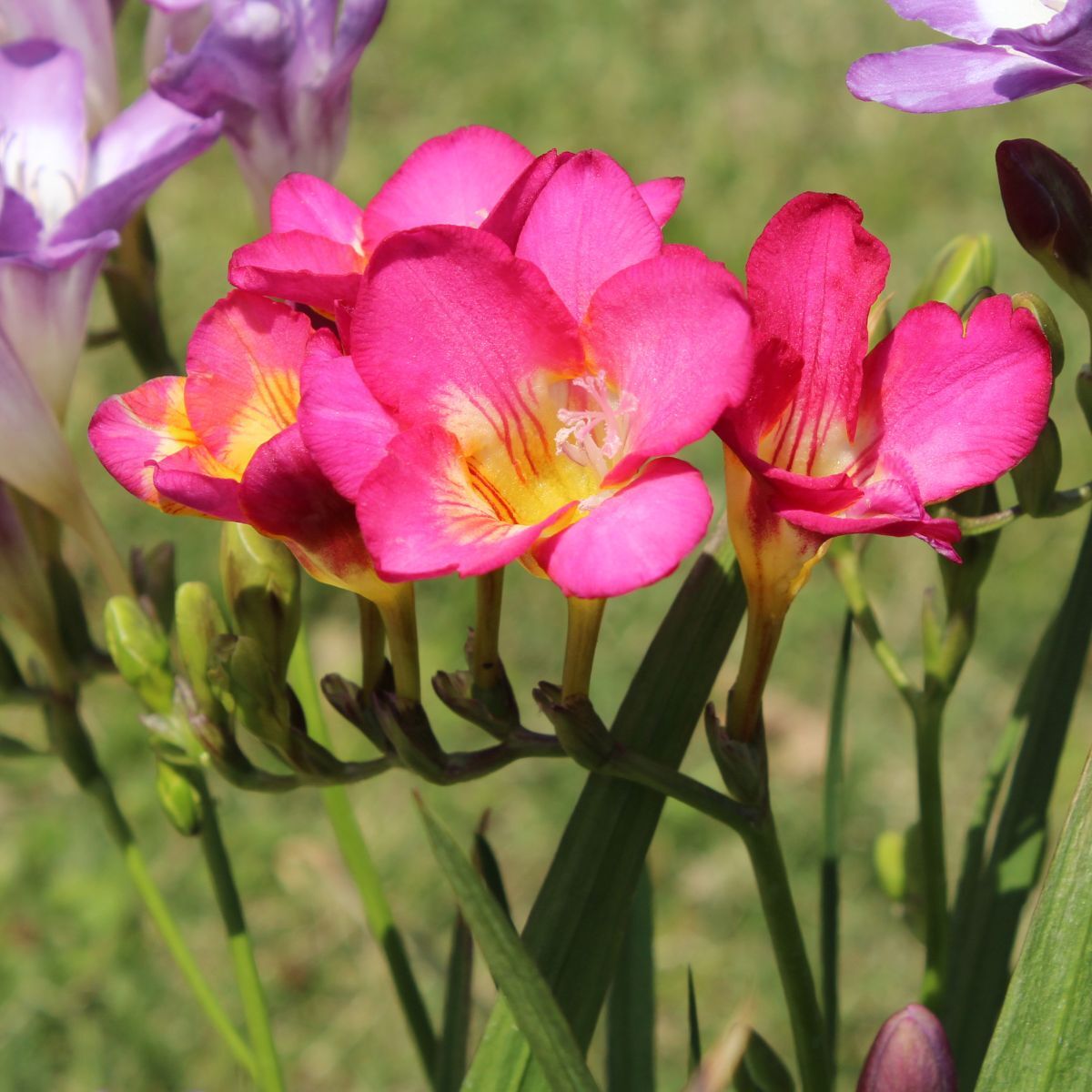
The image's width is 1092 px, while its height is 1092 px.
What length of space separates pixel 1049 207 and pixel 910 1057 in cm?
32

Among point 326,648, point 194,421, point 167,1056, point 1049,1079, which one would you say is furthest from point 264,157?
point 326,648

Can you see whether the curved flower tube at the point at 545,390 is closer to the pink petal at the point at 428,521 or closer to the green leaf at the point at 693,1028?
the pink petal at the point at 428,521

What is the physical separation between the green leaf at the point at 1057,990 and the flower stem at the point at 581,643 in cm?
17

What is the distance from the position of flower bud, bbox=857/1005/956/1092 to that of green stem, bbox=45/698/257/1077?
36cm

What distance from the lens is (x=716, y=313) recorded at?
442 mm

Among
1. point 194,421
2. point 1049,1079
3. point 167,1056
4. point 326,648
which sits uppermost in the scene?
point 194,421

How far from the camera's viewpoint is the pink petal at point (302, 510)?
1.59 feet

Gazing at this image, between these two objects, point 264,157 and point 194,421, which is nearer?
point 194,421

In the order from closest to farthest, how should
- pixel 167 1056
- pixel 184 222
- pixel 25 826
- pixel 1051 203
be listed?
pixel 1051 203, pixel 167 1056, pixel 25 826, pixel 184 222

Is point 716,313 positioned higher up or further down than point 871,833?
higher up

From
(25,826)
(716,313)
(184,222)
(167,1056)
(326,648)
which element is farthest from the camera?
(184,222)

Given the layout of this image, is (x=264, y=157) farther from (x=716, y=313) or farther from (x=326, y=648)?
(x=326, y=648)

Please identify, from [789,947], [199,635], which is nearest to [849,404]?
[789,947]

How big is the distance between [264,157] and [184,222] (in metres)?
1.77
